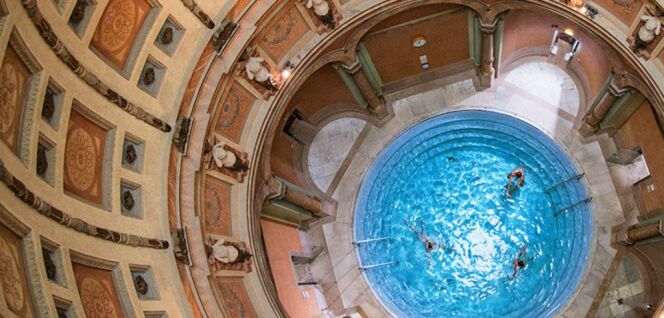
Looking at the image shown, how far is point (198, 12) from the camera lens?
56.4 ft

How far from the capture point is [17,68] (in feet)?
42.4

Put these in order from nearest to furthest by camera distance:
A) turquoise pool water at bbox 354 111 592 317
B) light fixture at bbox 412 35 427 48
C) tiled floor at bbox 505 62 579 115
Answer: light fixture at bbox 412 35 427 48
turquoise pool water at bbox 354 111 592 317
tiled floor at bbox 505 62 579 115

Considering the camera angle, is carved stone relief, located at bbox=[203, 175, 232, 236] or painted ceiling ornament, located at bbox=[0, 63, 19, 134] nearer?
painted ceiling ornament, located at bbox=[0, 63, 19, 134]

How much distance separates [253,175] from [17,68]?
736 cm

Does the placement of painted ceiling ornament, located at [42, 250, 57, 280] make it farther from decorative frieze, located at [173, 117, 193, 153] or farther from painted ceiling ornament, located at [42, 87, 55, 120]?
decorative frieze, located at [173, 117, 193, 153]

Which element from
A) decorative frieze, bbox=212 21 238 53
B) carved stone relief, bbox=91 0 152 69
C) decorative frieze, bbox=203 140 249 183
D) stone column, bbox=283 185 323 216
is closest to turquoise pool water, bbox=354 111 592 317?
stone column, bbox=283 185 323 216

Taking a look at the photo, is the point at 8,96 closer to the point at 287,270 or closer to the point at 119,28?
the point at 119,28

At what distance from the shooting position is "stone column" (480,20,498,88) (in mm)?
21144

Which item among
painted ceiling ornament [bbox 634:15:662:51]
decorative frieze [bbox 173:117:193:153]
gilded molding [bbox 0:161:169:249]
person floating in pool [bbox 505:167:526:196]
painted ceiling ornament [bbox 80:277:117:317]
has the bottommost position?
painted ceiling ornament [bbox 80:277:117:317]

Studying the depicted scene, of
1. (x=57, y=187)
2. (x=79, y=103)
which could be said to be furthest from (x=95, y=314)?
(x=79, y=103)

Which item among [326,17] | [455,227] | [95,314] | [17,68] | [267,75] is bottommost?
[95,314]

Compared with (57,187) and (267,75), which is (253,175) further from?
(57,187)

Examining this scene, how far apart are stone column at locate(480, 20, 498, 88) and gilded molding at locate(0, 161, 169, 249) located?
10767mm

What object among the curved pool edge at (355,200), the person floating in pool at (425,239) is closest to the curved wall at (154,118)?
the curved pool edge at (355,200)
